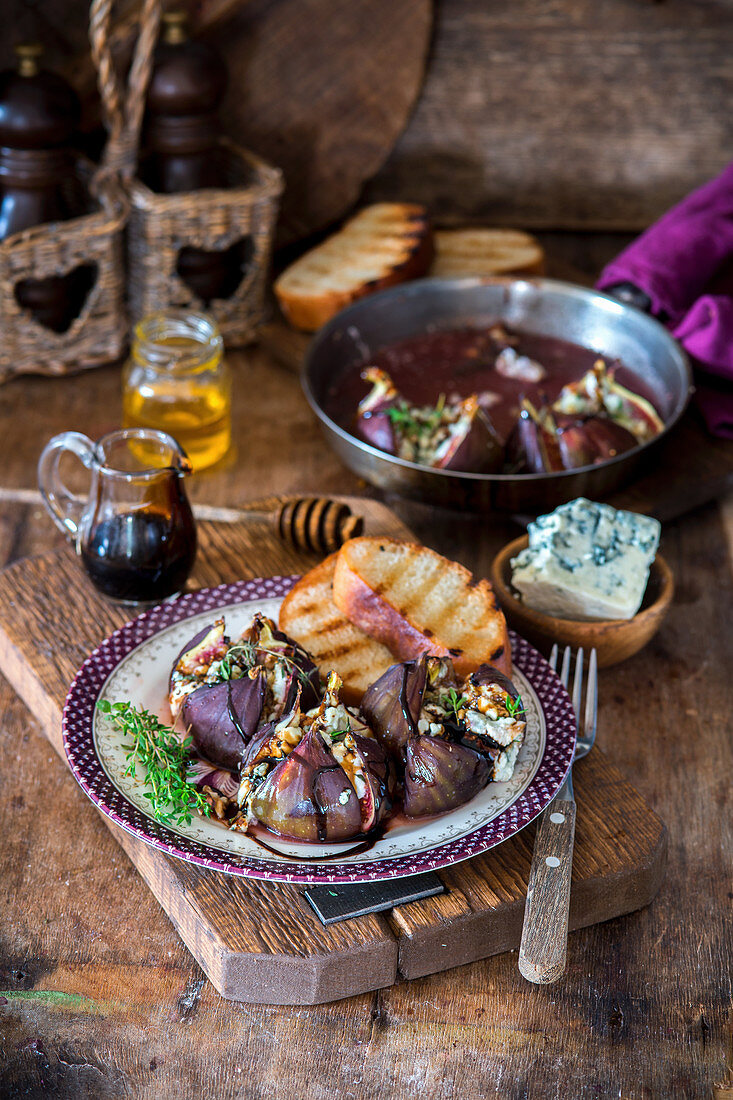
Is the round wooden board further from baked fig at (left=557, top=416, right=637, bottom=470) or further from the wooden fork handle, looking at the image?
the wooden fork handle

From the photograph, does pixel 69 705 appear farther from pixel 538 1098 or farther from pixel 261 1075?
pixel 538 1098

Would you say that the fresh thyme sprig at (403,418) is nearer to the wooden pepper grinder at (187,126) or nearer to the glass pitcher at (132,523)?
the glass pitcher at (132,523)

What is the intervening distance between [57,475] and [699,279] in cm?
107

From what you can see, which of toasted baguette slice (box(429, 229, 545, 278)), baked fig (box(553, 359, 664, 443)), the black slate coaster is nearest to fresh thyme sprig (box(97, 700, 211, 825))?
the black slate coaster

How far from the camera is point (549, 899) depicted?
880 mm

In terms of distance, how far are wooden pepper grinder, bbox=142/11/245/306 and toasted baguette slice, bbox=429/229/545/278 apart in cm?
42

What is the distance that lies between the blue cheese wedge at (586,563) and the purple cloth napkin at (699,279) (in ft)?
1.57

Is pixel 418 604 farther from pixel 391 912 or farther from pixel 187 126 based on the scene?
pixel 187 126

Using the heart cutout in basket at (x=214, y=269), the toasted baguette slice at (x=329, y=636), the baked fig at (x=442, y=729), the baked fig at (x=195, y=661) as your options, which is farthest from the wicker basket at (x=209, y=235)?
the baked fig at (x=442, y=729)

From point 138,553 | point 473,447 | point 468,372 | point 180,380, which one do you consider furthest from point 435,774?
point 468,372

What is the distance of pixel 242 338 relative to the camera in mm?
1875

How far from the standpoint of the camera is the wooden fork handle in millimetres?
846

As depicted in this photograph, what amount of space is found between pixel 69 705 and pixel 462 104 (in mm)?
1609

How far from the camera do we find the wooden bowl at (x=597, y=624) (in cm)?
116
